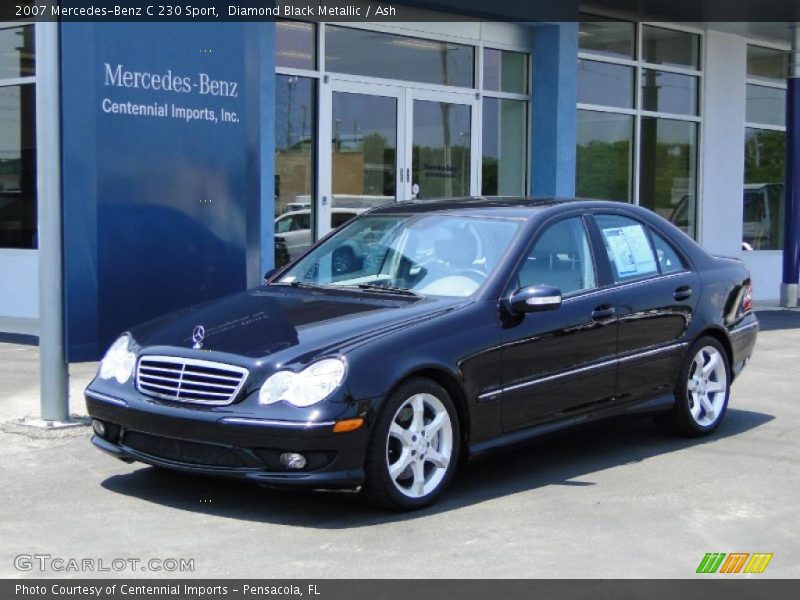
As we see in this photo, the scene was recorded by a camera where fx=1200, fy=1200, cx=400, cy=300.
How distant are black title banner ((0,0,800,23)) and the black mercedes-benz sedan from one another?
2.55 metres

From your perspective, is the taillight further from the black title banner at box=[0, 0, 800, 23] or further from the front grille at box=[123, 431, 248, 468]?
the black title banner at box=[0, 0, 800, 23]

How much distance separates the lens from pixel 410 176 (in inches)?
548

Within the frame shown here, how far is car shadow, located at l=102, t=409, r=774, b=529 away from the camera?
577 cm

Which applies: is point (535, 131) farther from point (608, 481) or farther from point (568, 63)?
point (608, 481)

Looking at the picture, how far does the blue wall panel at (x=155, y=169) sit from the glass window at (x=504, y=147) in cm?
468

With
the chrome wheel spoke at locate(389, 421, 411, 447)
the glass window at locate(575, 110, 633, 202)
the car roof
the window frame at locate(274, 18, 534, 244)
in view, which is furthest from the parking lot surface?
the glass window at locate(575, 110, 633, 202)

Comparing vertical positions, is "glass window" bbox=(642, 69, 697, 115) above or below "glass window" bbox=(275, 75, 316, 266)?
above

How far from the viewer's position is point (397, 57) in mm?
13727

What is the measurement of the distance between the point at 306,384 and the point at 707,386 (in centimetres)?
329

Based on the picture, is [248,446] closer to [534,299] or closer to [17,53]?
[534,299]

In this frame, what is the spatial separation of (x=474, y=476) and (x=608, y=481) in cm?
73

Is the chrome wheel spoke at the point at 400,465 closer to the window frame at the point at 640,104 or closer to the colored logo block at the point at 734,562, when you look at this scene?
the colored logo block at the point at 734,562
